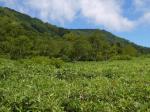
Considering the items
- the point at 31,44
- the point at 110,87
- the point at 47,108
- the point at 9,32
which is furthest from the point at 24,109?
the point at 9,32

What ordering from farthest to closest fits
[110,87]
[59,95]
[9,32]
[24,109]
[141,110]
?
[9,32] → [110,87] → [59,95] → [141,110] → [24,109]

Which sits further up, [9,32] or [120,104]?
[9,32]

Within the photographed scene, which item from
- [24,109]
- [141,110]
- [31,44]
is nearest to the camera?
[24,109]

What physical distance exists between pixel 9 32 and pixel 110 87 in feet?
344

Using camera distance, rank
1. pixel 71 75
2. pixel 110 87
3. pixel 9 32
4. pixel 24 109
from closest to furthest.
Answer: pixel 24 109 < pixel 110 87 < pixel 71 75 < pixel 9 32

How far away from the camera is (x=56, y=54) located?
11675cm

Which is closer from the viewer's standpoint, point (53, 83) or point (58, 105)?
point (58, 105)

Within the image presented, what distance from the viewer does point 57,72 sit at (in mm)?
27500

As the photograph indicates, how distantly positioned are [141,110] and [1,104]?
5340 millimetres

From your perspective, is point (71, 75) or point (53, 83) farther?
point (71, 75)

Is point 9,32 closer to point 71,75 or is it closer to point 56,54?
point 56,54

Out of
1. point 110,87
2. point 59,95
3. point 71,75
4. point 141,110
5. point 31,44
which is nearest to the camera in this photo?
point 141,110

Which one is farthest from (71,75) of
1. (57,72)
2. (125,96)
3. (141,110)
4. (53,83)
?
(141,110)

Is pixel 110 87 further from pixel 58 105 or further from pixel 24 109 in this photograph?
pixel 24 109
